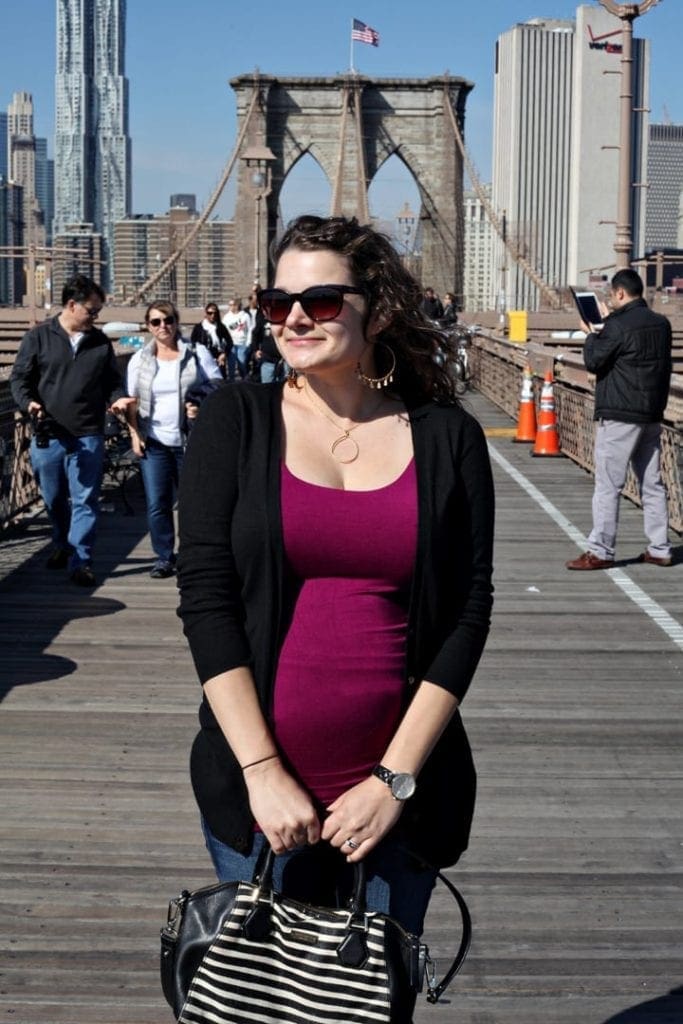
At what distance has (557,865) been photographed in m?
5.16

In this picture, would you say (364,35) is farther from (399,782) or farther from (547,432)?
(399,782)

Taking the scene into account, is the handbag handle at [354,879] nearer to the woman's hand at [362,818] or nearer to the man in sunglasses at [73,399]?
the woman's hand at [362,818]

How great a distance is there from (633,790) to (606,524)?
15.1 feet

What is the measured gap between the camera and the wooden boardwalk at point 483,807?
4281 millimetres

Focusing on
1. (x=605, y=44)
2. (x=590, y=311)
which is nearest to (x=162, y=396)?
(x=590, y=311)

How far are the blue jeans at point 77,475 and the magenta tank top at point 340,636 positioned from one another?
7.33 metres

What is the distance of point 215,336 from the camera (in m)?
19.4

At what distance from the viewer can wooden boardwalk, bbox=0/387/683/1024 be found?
428 centimetres

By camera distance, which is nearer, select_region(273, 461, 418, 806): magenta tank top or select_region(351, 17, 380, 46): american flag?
select_region(273, 461, 418, 806): magenta tank top

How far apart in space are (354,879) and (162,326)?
288 inches

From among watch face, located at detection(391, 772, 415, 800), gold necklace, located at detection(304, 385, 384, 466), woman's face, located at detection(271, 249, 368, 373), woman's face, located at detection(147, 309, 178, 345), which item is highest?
woman's face, located at detection(271, 249, 368, 373)

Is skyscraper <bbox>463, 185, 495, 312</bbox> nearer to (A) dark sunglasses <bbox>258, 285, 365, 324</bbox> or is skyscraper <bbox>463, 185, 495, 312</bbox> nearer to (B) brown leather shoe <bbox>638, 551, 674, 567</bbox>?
(B) brown leather shoe <bbox>638, 551, 674, 567</bbox>

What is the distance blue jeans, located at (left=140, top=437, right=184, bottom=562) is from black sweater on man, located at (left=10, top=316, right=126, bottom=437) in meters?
0.36

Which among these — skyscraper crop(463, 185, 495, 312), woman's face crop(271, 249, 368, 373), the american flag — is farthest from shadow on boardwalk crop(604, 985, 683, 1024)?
skyscraper crop(463, 185, 495, 312)
